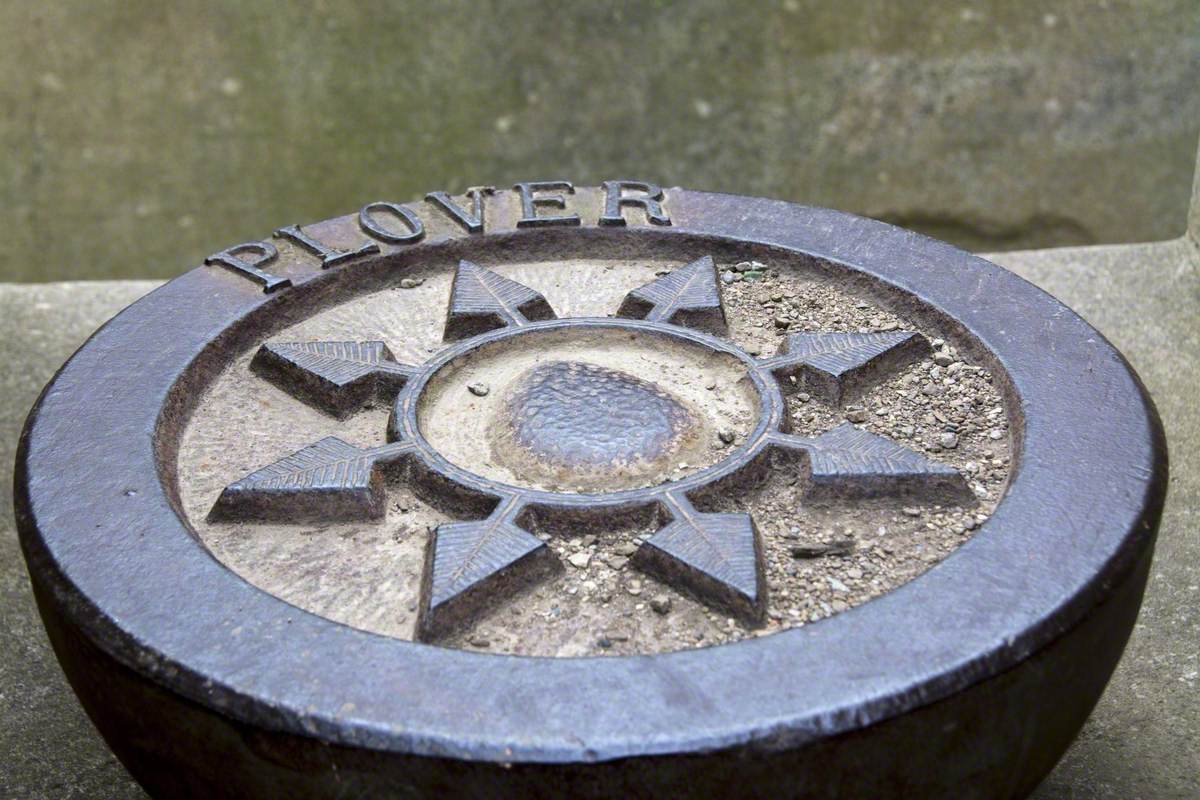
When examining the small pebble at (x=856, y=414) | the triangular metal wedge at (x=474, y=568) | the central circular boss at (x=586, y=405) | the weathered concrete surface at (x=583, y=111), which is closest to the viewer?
the triangular metal wedge at (x=474, y=568)

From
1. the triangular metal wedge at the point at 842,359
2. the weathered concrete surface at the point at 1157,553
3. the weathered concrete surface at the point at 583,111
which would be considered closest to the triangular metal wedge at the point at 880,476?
the triangular metal wedge at the point at 842,359

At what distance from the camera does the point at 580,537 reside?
1.66 meters

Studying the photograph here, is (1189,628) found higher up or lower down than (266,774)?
lower down

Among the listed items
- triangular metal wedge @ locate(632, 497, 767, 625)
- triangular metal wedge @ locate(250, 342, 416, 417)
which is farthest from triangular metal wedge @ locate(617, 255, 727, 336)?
triangular metal wedge @ locate(632, 497, 767, 625)

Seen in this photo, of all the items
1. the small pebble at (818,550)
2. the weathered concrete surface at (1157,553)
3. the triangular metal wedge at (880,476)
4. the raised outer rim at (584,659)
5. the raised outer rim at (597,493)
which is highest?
the raised outer rim at (584,659)

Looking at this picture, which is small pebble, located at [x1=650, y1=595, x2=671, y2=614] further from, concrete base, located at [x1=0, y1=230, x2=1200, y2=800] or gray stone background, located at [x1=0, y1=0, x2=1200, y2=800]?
gray stone background, located at [x1=0, y1=0, x2=1200, y2=800]

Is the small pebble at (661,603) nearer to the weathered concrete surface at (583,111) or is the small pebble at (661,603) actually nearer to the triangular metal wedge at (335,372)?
the triangular metal wedge at (335,372)

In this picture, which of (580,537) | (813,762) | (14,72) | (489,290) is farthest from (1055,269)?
(14,72)

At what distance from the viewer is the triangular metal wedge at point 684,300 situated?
2.16 metres

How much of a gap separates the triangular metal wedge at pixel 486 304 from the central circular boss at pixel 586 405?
5cm

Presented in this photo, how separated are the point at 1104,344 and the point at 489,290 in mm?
1031

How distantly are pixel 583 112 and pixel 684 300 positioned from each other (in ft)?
7.27

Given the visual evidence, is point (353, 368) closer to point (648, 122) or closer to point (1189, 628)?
point (1189, 628)

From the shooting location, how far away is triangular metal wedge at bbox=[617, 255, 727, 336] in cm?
216
